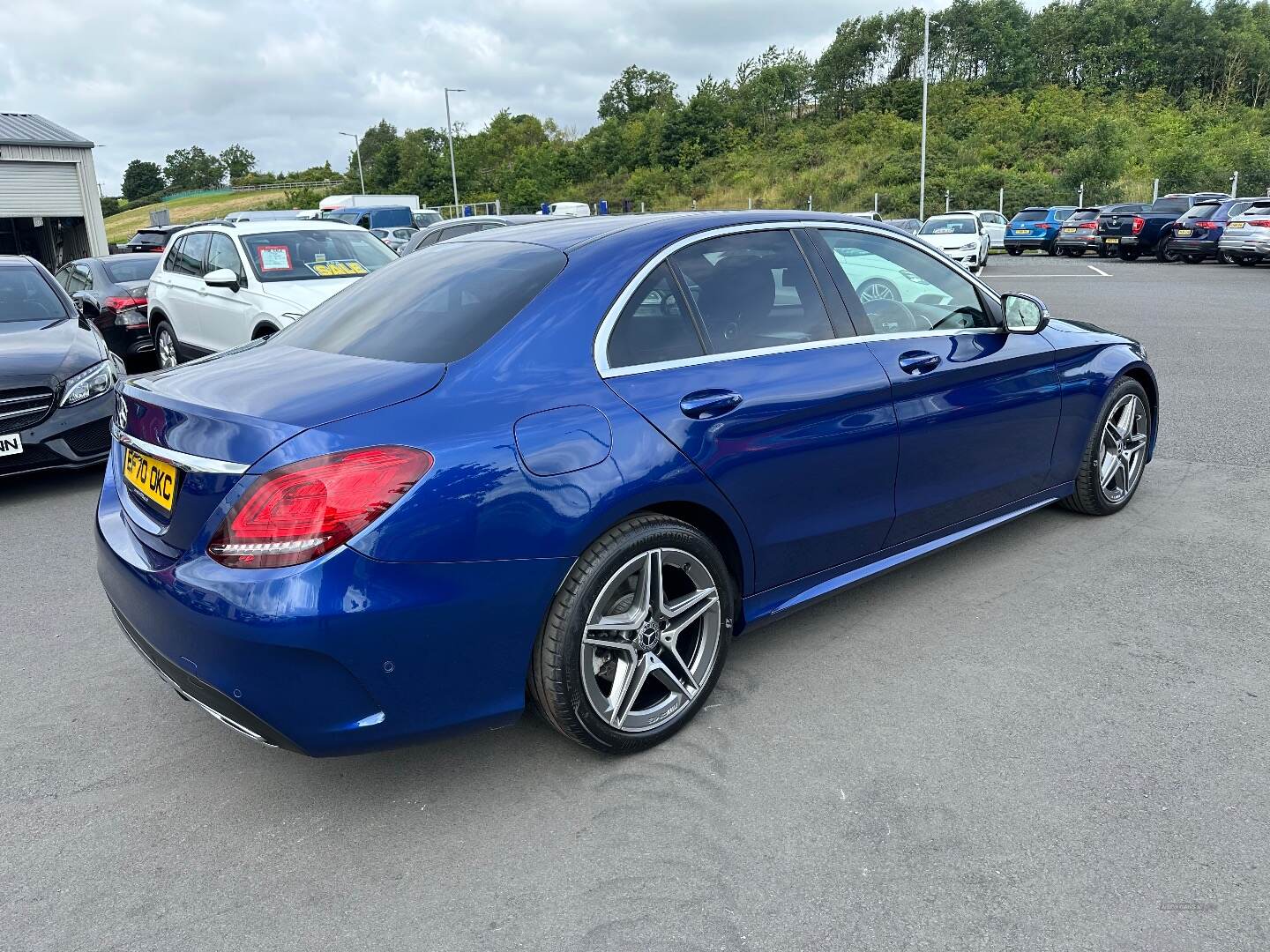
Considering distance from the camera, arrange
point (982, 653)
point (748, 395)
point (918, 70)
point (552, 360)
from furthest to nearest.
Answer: point (918, 70) → point (982, 653) → point (748, 395) → point (552, 360)

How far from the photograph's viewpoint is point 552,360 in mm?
2848

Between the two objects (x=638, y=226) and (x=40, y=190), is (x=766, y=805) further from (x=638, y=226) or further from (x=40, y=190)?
(x=40, y=190)

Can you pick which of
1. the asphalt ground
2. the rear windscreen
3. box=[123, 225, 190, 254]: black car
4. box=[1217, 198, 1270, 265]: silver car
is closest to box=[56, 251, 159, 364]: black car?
the asphalt ground

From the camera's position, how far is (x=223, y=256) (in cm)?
952

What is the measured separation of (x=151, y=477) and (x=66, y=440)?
159 inches

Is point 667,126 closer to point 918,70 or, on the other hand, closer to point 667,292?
point 918,70

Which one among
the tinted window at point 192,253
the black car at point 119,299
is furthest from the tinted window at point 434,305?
the black car at point 119,299

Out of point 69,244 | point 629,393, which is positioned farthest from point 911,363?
point 69,244

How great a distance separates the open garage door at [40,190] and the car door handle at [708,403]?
28.0 meters

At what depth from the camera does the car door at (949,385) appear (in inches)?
147

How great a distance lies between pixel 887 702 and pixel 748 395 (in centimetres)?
114

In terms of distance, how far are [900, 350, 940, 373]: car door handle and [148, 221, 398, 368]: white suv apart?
6.07m

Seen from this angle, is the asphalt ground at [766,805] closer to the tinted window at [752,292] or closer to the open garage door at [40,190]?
the tinted window at [752,292]

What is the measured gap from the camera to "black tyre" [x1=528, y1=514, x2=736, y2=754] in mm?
2748
